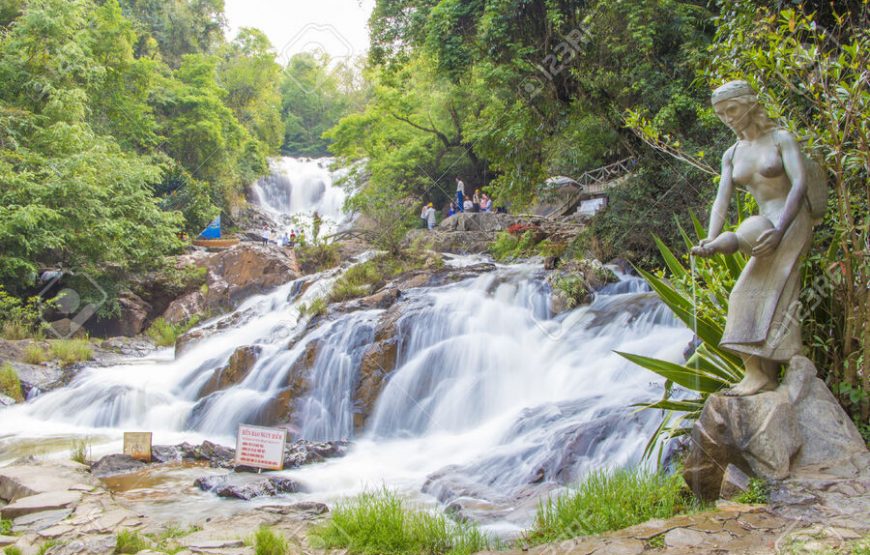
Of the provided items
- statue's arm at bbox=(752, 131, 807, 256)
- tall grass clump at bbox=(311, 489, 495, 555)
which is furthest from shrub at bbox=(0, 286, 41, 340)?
statue's arm at bbox=(752, 131, 807, 256)

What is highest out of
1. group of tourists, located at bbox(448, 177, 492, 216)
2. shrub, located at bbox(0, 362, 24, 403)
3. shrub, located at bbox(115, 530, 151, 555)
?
group of tourists, located at bbox(448, 177, 492, 216)

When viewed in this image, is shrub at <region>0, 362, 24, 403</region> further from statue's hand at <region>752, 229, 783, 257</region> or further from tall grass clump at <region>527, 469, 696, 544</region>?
statue's hand at <region>752, 229, 783, 257</region>

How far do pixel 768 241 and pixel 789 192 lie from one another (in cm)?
35

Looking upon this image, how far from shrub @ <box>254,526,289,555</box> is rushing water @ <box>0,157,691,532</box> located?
5.58ft

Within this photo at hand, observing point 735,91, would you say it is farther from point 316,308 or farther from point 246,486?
point 316,308

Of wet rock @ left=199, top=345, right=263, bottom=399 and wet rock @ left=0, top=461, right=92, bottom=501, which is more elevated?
wet rock @ left=199, top=345, right=263, bottom=399

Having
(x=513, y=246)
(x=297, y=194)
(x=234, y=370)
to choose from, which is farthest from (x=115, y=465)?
(x=297, y=194)

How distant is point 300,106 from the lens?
164ft

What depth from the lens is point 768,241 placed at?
422cm

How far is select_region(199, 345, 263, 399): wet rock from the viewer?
36.6ft

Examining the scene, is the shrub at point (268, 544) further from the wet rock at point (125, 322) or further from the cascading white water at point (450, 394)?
the wet rock at point (125, 322)

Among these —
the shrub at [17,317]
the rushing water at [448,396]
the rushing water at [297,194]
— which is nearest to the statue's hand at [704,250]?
the rushing water at [448,396]

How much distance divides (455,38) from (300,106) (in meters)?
39.3

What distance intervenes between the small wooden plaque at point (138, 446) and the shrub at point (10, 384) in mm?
→ 5449
